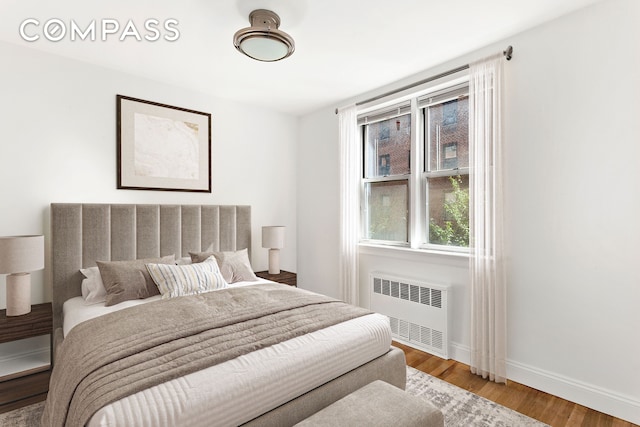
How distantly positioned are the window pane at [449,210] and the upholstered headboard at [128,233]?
2111 millimetres

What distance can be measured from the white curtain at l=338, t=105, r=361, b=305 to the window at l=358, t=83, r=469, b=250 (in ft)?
0.49

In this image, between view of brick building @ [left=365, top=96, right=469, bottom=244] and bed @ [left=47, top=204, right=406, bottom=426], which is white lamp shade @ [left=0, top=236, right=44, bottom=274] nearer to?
bed @ [left=47, top=204, right=406, bottom=426]

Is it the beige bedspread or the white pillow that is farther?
the white pillow

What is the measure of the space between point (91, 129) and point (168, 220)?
105 cm

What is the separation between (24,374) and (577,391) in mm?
4045

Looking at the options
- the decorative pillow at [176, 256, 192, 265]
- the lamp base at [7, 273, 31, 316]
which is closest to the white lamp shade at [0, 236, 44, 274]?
the lamp base at [7, 273, 31, 316]

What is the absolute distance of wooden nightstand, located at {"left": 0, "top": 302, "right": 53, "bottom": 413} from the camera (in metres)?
2.15

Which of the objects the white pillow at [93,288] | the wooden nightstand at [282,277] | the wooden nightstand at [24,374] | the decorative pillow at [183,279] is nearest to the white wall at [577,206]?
the wooden nightstand at [282,277]

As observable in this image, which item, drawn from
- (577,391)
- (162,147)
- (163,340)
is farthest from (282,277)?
(577,391)

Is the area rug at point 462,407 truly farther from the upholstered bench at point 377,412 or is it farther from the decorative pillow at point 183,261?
the decorative pillow at point 183,261

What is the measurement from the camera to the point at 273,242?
3.71m

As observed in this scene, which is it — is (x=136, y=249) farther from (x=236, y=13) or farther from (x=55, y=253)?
(x=236, y=13)

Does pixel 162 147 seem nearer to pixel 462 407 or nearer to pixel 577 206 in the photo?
pixel 462 407

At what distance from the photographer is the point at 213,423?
129cm
